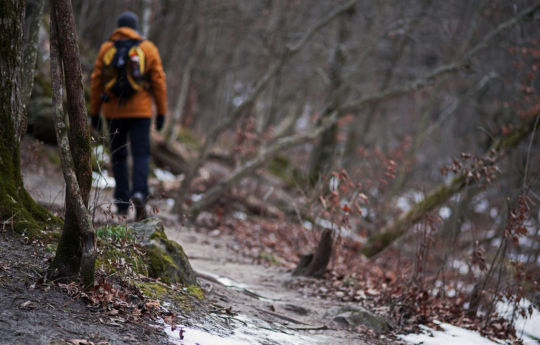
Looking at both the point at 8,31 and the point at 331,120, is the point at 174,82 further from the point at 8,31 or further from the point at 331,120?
the point at 8,31

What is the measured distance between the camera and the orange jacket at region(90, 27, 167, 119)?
609 cm

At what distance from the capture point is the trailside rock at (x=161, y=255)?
12.9ft

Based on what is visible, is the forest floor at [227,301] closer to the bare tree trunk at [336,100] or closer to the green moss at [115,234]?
the green moss at [115,234]

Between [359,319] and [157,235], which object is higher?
[157,235]

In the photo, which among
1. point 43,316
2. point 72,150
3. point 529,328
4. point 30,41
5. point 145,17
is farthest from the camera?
point 145,17

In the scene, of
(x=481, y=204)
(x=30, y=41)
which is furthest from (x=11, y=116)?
(x=481, y=204)

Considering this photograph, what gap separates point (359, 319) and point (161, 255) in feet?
6.46

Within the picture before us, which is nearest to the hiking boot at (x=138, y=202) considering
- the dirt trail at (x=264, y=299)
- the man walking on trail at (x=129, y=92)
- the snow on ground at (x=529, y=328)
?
the man walking on trail at (x=129, y=92)

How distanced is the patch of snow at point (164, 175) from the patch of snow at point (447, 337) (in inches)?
285

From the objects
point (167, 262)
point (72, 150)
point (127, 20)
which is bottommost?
point (167, 262)

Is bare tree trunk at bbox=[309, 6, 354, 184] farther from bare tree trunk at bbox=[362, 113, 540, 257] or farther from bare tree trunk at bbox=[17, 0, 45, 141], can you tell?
bare tree trunk at bbox=[17, 0, 45, 141]

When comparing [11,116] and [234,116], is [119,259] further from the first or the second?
[234,116]

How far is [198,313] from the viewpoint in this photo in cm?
358

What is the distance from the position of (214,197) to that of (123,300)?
591 centimetres
